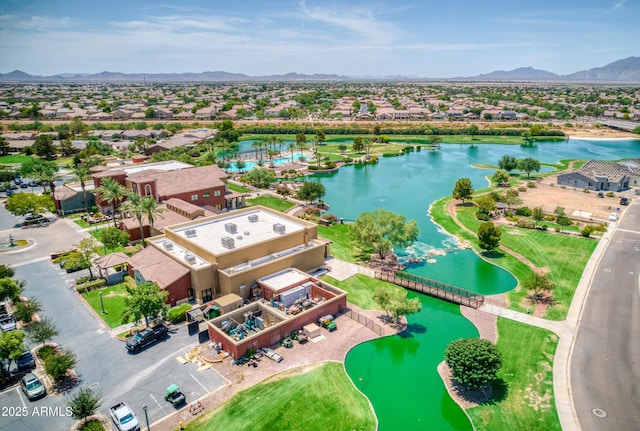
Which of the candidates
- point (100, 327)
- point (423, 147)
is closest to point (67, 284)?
point (100, 327)

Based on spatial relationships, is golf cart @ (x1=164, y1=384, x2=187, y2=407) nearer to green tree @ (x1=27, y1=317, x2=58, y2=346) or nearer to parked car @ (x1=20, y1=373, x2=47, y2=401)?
parked car @ (x1=20, y1=373, x2=47, y2=401)

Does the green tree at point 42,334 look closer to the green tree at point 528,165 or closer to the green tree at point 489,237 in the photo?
the green tree at point 489,237

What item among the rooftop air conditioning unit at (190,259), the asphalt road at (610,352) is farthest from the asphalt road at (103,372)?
the asphalt road at (610,352)

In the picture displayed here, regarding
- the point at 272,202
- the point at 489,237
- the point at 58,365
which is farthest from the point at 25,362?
the point at 489,237

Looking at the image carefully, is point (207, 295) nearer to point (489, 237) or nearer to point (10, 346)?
point (10, 346)

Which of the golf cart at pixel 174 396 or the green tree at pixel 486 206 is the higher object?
the green tree at pixel 486 206

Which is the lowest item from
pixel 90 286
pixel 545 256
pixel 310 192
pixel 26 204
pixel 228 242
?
pixel 90 286
